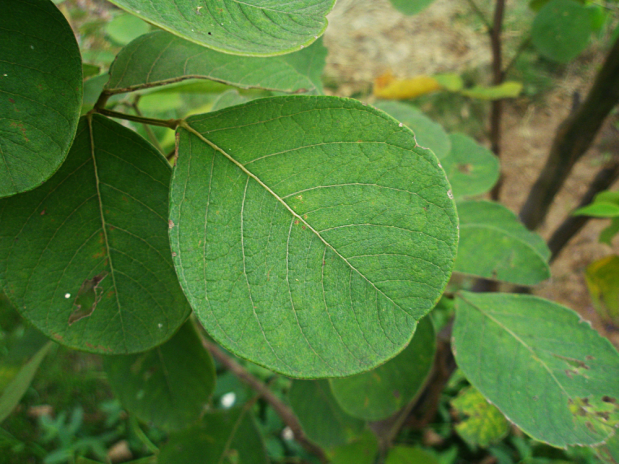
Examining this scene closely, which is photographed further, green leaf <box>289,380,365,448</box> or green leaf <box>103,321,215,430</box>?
green leaf <box>289,380,365,448</box>

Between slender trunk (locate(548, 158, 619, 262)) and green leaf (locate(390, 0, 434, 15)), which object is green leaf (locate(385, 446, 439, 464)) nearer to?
slender trunk (locate(548, 158, 619, 262))

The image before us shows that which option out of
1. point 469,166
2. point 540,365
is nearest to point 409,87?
point 469,166

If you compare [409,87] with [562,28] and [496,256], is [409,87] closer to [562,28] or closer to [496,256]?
[562,28]

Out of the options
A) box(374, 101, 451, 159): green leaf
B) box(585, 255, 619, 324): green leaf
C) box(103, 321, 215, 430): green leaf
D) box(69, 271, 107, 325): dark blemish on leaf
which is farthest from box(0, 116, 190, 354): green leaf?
box(585, 255, 619, 324): green leaf

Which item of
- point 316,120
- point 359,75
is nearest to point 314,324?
point 316,120

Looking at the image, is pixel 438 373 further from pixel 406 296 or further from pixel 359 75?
pixel 359 75

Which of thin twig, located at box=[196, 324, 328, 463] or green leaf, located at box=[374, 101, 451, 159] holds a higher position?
green leaf, located at box=[374, 101, 451, 159]

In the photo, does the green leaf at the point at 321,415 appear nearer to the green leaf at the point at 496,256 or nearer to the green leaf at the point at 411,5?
the green leaf at the point at 496,256
